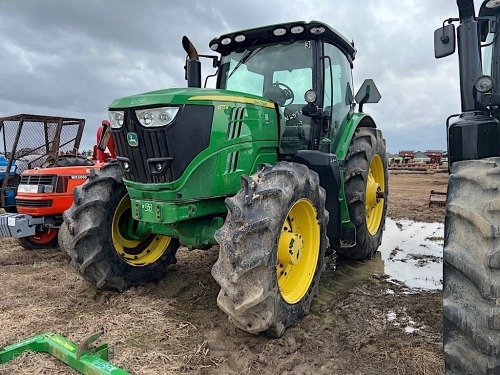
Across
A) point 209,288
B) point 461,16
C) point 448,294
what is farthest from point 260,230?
point 461,16

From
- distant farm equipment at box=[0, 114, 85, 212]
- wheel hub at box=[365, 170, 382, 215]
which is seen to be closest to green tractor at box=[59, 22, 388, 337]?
wheel hub at box=[365, 170, 382, 215]

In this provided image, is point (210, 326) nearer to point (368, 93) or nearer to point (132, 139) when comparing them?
point (132, 139)

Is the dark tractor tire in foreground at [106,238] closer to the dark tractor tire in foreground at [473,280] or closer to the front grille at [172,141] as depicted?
the front grille at [172,141]

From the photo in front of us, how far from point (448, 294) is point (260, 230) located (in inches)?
49.3

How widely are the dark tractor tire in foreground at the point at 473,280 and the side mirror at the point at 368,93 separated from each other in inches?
120

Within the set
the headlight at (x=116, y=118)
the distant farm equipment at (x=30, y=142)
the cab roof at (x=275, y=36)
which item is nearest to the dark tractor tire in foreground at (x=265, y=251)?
the headlight at (x=116, y=118)

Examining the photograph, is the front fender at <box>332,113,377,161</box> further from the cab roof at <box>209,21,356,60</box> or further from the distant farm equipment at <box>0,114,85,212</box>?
the distant farm equipment at <box>0,114,85,212</box>

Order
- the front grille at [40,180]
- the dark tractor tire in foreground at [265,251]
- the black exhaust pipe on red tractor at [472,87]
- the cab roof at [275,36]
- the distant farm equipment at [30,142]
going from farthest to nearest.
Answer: the distant farm equipment at [30,142], the front grille at [40,180], the cab roof at [275,36], the dark tractor tire in foreground at [265,251], the black exhaust pipe on red tractor at [472,87]

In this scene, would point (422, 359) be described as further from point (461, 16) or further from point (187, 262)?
point (187, 262)

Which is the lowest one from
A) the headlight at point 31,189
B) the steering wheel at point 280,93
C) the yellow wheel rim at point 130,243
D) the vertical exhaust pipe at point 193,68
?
the yellow wheel rim at point 130,243

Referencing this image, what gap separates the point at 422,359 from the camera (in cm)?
290

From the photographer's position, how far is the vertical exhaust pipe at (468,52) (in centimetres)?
291

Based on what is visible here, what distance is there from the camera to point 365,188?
4949mm

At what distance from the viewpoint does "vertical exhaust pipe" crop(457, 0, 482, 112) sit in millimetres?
2914
